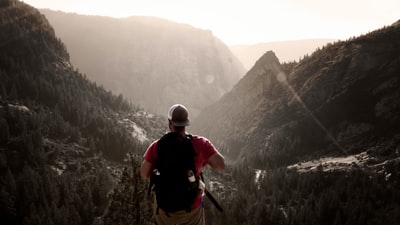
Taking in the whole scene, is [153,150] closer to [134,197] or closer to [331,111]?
[134,197]

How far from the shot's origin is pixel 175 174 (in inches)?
299

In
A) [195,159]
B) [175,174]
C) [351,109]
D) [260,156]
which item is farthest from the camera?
[260,156]

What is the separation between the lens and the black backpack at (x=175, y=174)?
7.60m

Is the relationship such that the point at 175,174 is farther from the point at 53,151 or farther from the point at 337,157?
the point at 337,157

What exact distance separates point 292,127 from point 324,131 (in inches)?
695

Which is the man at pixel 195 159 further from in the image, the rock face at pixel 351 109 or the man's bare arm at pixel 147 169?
the rock face at pixel 351 109

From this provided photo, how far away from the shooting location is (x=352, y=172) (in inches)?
5600

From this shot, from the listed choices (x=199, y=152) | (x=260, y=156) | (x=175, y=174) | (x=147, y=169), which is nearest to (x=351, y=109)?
(x=260, y=156)

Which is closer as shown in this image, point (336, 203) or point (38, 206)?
point (38, 206)

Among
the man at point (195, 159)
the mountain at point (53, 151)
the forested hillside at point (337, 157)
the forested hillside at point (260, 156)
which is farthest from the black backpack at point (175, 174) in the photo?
the forested hillside at point (337, 157)

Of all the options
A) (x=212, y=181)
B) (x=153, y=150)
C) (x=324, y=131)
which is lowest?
(x=212, y=181)

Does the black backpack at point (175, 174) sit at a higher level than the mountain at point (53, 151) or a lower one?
higher

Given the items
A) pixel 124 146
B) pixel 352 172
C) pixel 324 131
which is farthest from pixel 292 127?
pixel 124 146

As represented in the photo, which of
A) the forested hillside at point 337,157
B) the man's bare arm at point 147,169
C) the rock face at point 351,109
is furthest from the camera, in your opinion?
the rock face at point 351,109
